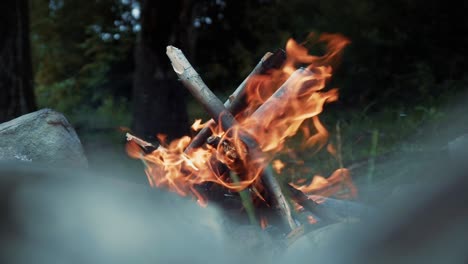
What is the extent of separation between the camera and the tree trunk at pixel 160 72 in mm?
8289

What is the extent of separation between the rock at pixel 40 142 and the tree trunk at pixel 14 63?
11.8 feet

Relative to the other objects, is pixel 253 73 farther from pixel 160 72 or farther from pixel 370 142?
pixel 160 72

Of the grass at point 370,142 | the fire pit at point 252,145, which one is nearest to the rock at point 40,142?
the fire pit at point 252,145

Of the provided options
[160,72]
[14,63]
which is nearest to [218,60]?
[160,72]

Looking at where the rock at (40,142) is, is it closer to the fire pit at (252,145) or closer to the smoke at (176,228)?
the fire pit at (252,145)

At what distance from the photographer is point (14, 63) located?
7.30m

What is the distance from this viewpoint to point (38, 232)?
100 inches

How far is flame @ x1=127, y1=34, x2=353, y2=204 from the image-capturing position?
136 inches

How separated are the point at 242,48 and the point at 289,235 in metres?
10.4

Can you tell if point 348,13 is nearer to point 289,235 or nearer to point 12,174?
point 289,235

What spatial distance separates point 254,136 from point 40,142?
1144mm

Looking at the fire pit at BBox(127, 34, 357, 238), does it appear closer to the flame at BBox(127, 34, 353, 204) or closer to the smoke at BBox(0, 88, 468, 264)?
the flame at BBox(127, 34, 353, 204)

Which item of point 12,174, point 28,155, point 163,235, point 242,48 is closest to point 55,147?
point 28,155

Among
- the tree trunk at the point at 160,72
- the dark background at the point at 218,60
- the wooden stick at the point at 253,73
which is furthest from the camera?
the tree trunk at the point at 160,72
